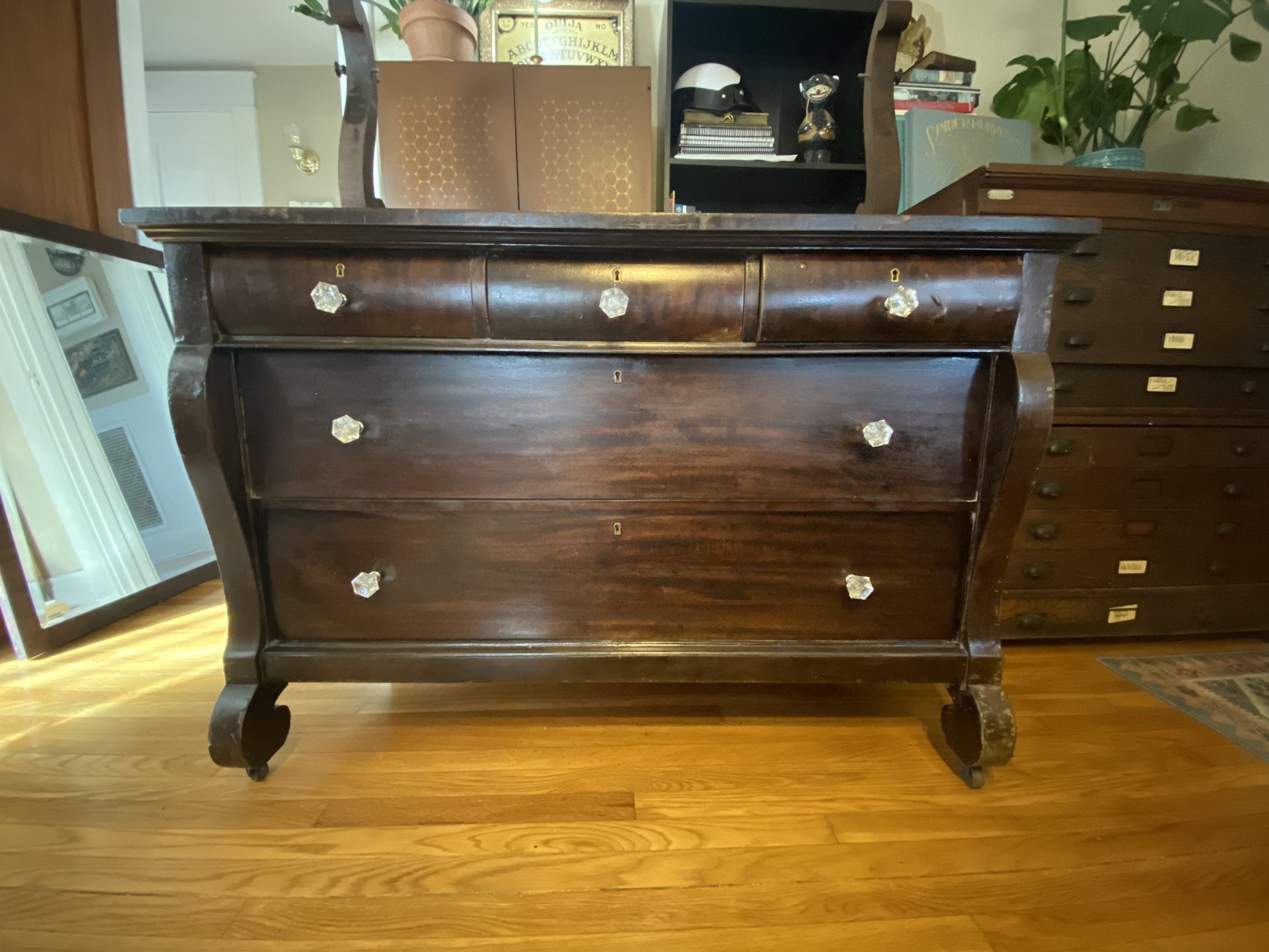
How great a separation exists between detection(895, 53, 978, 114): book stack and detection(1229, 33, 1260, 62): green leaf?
598mm

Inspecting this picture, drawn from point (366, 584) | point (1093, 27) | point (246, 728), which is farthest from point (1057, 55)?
point (246, 728)

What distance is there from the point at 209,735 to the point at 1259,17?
9.13 feet

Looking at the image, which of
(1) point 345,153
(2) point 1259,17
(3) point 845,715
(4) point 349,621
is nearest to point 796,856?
(3) point 845,715

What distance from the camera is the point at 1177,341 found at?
4.44 feet

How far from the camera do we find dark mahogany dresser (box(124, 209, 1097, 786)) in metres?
0.83

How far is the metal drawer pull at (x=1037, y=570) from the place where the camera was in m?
1.41

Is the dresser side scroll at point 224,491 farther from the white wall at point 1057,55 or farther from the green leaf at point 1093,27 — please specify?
the white wall at point 1057,55

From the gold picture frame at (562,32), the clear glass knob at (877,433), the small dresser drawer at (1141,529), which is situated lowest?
the small dresser drawer at (1141,529)

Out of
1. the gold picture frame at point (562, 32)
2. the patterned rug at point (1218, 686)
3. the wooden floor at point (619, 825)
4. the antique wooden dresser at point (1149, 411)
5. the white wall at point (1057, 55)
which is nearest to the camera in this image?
the wooden floor at point (619, 825)

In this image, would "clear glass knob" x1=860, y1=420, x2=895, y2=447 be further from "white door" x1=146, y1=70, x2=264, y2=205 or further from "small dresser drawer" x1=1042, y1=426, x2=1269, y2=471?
"white door" x1=146, y1=70, x2=264, y2=205

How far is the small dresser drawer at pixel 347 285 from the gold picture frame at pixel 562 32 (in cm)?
107

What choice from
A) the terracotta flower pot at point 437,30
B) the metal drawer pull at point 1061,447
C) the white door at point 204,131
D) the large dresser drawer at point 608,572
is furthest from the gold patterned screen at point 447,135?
the white door at point 204,131

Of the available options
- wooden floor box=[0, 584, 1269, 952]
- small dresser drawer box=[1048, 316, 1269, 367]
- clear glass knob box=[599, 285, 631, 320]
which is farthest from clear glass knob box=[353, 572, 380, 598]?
small dresser drawer box=[1048, 316, 1269, 367]

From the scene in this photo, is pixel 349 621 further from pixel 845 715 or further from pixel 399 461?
pixel 845 715
